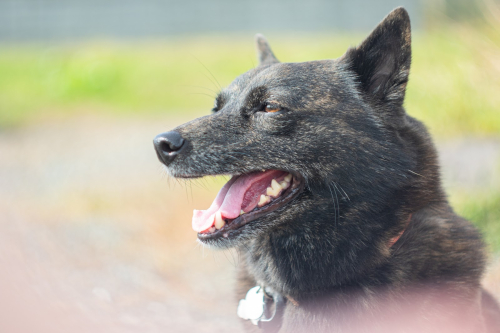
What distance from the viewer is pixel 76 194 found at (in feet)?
20.3

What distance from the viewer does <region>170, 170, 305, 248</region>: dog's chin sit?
7.90 ft

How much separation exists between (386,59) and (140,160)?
593 centimetres

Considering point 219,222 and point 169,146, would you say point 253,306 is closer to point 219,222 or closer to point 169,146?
point 219,222

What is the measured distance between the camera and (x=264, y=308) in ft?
8.62

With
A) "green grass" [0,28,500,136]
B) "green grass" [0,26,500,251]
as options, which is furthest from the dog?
"green grass" [0,28,500,136]

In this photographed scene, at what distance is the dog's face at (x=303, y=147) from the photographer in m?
2.42

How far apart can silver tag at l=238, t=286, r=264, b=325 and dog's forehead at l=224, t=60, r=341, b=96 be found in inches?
44.8

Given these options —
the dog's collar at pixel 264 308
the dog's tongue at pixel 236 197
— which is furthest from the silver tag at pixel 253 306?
the dog's tongue at pixel 236 197

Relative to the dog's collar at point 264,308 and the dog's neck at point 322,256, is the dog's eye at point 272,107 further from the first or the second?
the dog's collar at point 264,308

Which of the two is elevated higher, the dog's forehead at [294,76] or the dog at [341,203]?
the dog's forehead at [294,76]

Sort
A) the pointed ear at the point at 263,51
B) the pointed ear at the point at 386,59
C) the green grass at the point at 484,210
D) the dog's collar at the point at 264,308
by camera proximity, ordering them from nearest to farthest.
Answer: the pointed ear at the point at 386,59 < the dog's collar at the point at 264,308 < the pointed ear at the point at 263,51 < the green grass at the point at 484,210

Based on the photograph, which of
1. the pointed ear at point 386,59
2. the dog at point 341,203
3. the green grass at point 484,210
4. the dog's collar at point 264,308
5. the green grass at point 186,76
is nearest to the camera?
the dog at point 341,203

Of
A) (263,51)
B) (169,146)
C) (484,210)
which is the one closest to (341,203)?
(169,146)

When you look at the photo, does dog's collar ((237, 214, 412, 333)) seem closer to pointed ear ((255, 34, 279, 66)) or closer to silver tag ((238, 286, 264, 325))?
silver tag ((238, 286, 264, 325))
